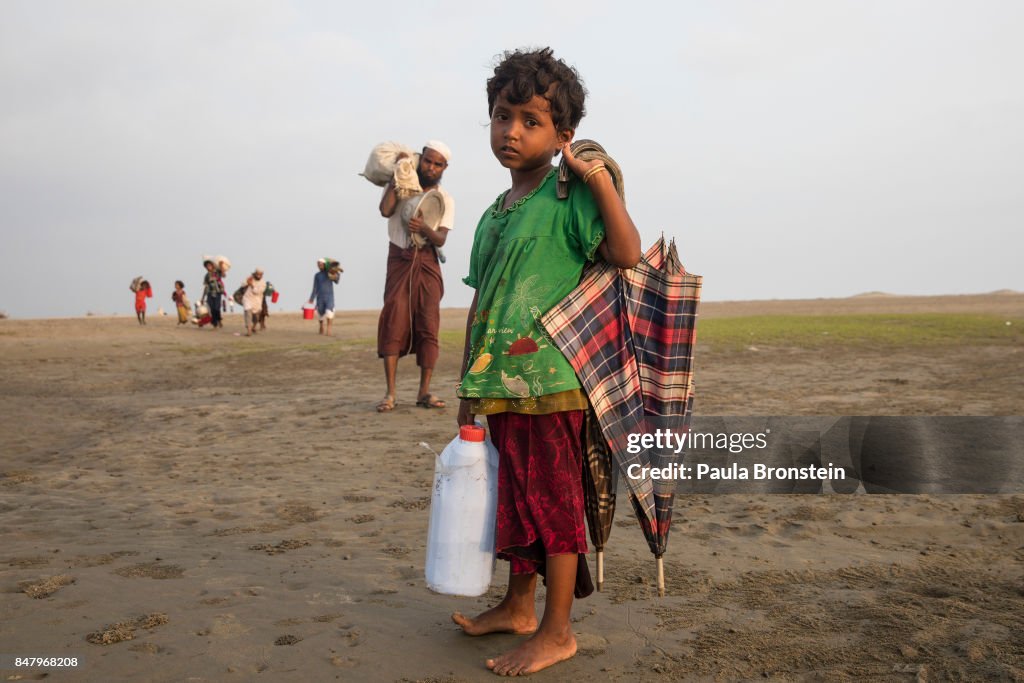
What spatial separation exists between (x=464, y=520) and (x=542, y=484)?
0.80 feet

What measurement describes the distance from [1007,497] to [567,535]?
2.93 metres

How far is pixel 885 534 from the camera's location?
3.75 meters

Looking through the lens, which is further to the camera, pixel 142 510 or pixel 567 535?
pixel 142 510

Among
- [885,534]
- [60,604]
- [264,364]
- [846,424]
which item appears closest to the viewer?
[60,604]

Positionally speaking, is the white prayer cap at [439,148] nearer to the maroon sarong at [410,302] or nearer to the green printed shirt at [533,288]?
the maroon sarong at [410,302]

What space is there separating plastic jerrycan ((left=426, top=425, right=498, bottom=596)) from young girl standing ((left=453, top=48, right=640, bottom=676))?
0.05 m

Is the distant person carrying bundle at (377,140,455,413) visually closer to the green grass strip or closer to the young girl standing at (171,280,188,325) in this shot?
the green grass strip

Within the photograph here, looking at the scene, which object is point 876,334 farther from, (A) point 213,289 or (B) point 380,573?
(A) point 213,289

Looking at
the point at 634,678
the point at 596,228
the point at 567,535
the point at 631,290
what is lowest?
the point at 634,678

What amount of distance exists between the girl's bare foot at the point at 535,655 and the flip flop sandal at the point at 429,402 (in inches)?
190

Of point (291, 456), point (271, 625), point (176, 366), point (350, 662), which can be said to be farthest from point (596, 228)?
Result: point (176, 366)

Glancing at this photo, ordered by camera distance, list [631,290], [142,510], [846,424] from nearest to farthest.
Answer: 1. [631,290]
2. [142,510]
3. [846,424]

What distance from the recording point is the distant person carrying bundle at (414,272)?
22.3 feet

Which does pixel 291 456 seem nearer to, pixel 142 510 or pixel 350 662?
pixel 142 510
